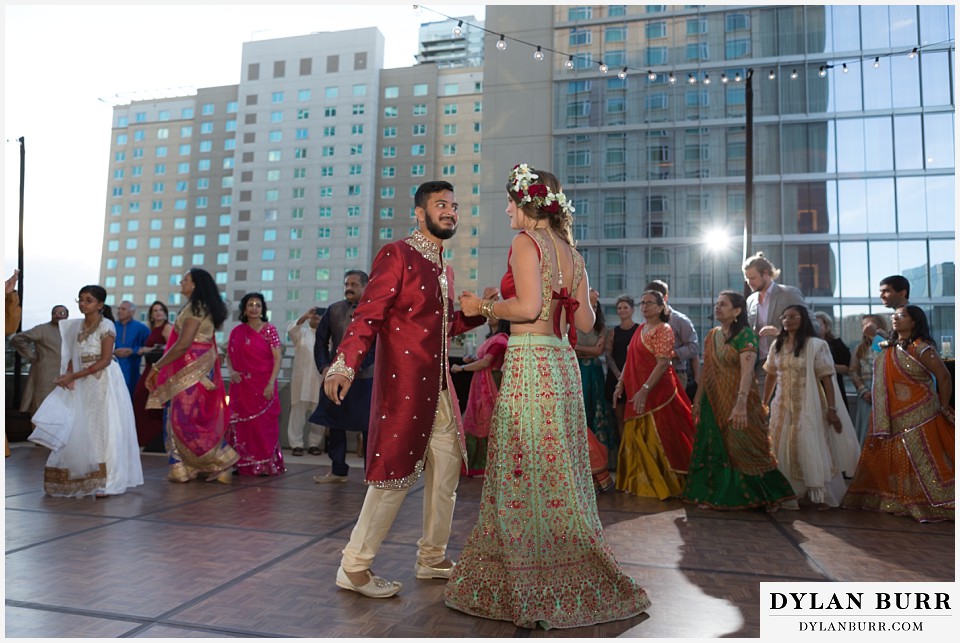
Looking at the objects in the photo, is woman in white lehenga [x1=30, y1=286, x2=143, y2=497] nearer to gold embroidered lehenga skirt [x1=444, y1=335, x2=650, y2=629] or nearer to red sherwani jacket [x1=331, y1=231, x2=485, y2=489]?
red sherwani jacket [x1=331, y1=231, x2=485, y2=489]

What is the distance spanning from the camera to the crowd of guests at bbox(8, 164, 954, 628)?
2.24 meters

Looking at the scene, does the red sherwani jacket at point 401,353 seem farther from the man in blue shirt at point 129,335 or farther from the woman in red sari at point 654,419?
the man in blue shirt at point 129,335

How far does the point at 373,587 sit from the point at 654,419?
2901mm

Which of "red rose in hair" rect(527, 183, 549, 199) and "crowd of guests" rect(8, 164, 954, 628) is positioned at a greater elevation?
"red rose in hair" rect(527, 183, 549, 199)

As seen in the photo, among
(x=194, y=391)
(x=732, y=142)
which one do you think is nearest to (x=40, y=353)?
(x=194, y=391)

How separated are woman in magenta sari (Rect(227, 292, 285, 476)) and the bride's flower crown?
346cm

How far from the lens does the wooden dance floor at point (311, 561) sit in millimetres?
2092

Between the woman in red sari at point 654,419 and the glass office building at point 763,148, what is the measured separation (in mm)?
14006

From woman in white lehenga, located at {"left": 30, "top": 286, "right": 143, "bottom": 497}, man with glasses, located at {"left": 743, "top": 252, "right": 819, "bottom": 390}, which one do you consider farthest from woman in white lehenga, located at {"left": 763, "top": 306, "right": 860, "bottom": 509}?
woman in white lehenga, located at {"left": 30, "top": 286, "right": 143, "bottom": 497}

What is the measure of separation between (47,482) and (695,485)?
13.8ft

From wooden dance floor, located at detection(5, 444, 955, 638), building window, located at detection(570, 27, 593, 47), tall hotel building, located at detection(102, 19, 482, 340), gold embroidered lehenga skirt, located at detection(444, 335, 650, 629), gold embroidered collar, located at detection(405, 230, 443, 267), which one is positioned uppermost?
tall hotel building, located at detection(102, 19, 482, 340)

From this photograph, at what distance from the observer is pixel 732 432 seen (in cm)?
424

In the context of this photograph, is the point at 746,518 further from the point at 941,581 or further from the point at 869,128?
the point at 869,128

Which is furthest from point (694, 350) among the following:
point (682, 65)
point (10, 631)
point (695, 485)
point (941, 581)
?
point (682, 65)
